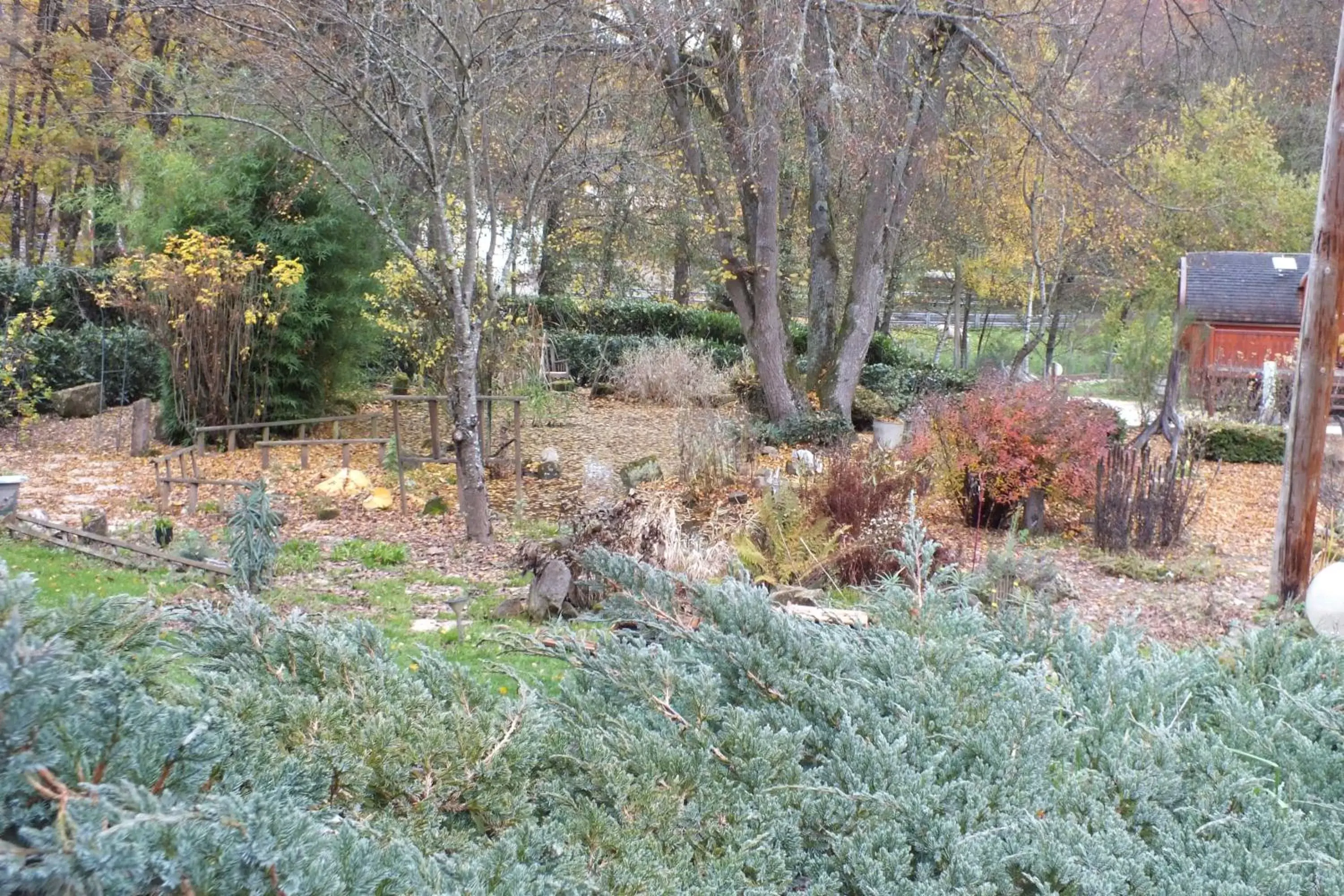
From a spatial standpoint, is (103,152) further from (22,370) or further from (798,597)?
(798,597)

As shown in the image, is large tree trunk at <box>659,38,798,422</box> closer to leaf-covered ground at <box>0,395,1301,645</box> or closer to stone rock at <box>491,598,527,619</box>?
leaf-covered ground at <box>0,395,1301,645</box>

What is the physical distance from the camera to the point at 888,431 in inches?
468

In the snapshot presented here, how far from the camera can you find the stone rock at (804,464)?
7.49 metres

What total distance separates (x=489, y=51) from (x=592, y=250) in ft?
43.3

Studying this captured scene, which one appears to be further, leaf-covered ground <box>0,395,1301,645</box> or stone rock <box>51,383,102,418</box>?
stone rock <box>51,383,102,418</box>

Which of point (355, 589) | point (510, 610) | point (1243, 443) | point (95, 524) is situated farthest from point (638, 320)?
point (510, 610)

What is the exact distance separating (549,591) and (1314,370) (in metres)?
4.22

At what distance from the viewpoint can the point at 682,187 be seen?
14.5 metres

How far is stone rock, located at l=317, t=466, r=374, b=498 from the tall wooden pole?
22.8 ft

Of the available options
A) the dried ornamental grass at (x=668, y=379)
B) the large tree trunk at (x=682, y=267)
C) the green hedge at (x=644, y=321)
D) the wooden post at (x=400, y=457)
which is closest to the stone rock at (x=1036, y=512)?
the wooden post at (x=400, y=457)

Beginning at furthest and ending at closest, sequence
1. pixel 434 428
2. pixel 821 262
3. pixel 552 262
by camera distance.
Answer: pixel 552 262
pixel 821 262
pixel 434 428

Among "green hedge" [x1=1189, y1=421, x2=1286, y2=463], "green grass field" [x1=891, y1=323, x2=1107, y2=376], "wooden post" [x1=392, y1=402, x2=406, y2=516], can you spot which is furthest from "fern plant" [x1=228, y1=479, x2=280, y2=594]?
"green grass field" [x1=891, y1=323, x2=1107, y2=376]

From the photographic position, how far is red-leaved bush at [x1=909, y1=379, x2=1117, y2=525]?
7258mm

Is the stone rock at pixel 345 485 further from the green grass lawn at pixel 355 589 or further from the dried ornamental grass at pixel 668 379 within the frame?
the dried ornamental grass at pixel 668 379
